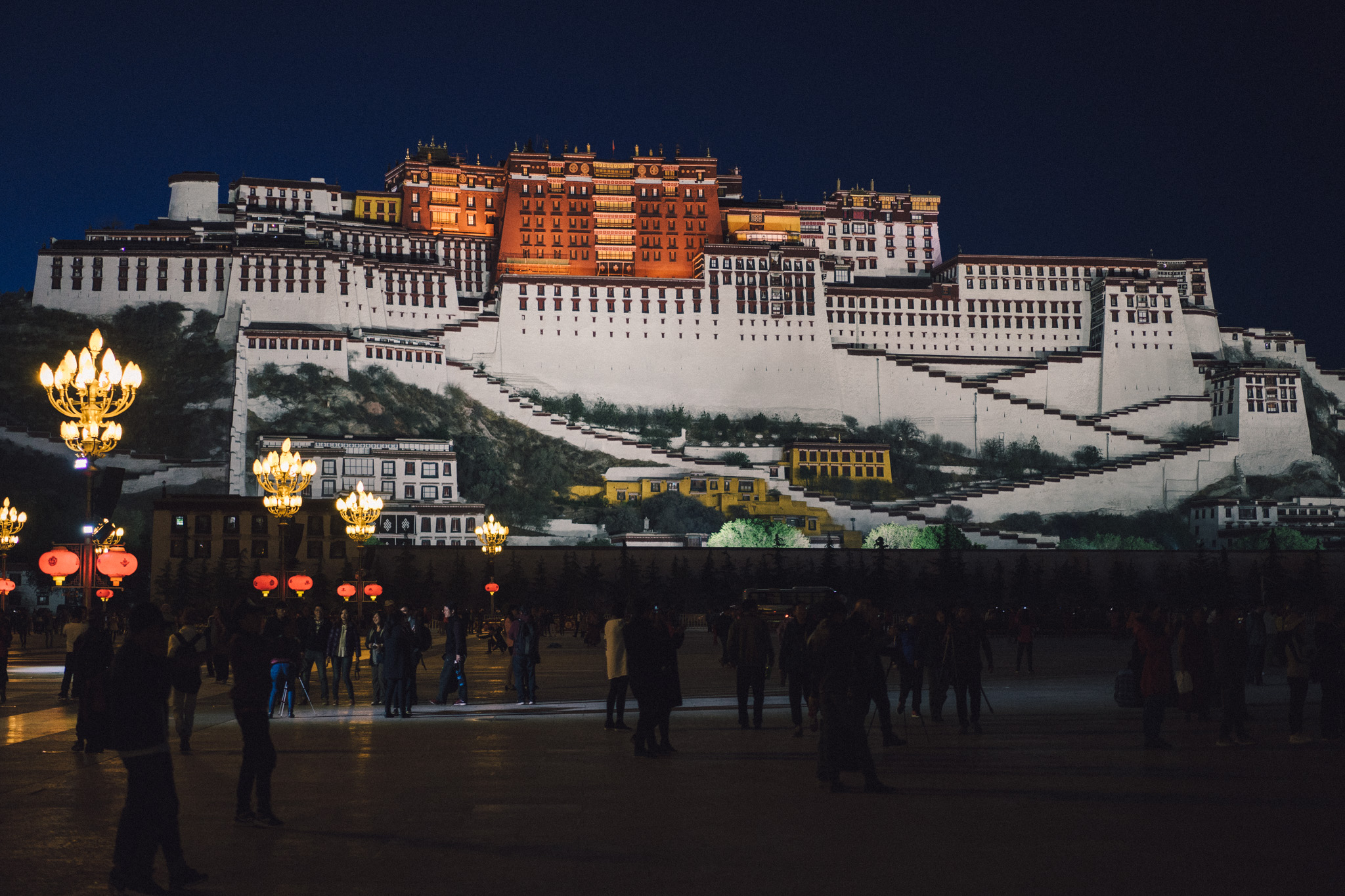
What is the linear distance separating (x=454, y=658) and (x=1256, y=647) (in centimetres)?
1156

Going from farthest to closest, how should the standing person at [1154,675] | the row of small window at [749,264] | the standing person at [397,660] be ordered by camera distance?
the row of small window at [749,264] < the standing person at [397,660] < the standing person at [1154,675]

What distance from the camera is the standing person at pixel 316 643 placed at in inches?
653

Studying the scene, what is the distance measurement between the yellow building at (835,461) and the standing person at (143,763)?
7703cm

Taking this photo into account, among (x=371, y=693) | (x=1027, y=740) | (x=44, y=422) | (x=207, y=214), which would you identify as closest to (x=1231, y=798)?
(x=1027, y=740)

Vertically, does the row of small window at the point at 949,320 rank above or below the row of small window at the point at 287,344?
above

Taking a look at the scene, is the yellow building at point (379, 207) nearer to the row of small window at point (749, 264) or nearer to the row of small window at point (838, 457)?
the row of small window at point (749, 264)

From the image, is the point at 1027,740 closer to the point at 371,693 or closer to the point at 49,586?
the point at 371,693

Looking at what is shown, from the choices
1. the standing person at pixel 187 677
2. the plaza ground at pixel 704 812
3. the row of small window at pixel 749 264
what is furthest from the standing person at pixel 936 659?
the row of small window at pixel 749 264

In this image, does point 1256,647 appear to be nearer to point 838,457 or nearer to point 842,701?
point 842,701

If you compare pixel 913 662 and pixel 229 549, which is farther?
pixel 229 549

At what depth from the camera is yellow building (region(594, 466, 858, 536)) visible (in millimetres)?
78625

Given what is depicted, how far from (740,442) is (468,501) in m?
20.5

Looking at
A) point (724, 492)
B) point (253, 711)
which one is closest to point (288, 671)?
point (253, 711)

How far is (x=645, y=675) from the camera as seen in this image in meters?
11.2
